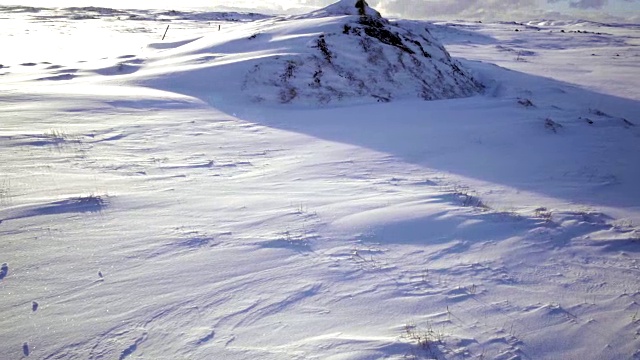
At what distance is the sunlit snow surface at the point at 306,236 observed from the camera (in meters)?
1.77

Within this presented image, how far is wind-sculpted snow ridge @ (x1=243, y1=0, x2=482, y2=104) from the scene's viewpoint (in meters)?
6.36

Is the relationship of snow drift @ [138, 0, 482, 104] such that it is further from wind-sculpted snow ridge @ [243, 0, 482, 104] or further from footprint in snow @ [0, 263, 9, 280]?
footprint in snow @ [0, 263, 9, 280]

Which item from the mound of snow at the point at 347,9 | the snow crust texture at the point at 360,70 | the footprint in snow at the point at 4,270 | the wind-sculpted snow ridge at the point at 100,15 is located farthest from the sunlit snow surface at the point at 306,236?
the wind-sculpted snow ridge at the point at 100,15

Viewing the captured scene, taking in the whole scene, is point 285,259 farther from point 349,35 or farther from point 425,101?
point 349,35

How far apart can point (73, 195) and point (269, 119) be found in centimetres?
296

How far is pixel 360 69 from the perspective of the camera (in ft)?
22.7

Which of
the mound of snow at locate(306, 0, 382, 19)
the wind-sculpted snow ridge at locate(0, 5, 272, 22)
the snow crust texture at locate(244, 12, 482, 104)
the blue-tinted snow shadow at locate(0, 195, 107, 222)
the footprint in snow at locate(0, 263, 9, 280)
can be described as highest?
the wind-sculpted snow ridge at locate(0, 5, 272, 22)

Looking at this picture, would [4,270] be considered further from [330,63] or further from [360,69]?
[360,69]

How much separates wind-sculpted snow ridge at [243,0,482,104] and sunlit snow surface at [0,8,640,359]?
3.65 ft

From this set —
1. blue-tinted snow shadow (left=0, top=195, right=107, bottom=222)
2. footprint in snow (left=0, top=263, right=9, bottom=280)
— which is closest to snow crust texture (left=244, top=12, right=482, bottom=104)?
blue-tinted snow shadow (left=0, top=195, right=107, bottom=222)

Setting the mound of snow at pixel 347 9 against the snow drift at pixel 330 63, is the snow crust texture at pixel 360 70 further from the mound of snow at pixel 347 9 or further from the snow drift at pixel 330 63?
the mound of snow at pixel 347 9

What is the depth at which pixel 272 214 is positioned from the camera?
2.80m

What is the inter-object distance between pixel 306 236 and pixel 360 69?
5.03 meters

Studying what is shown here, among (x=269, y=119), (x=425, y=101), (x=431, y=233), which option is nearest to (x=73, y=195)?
(x=431, y=233)
